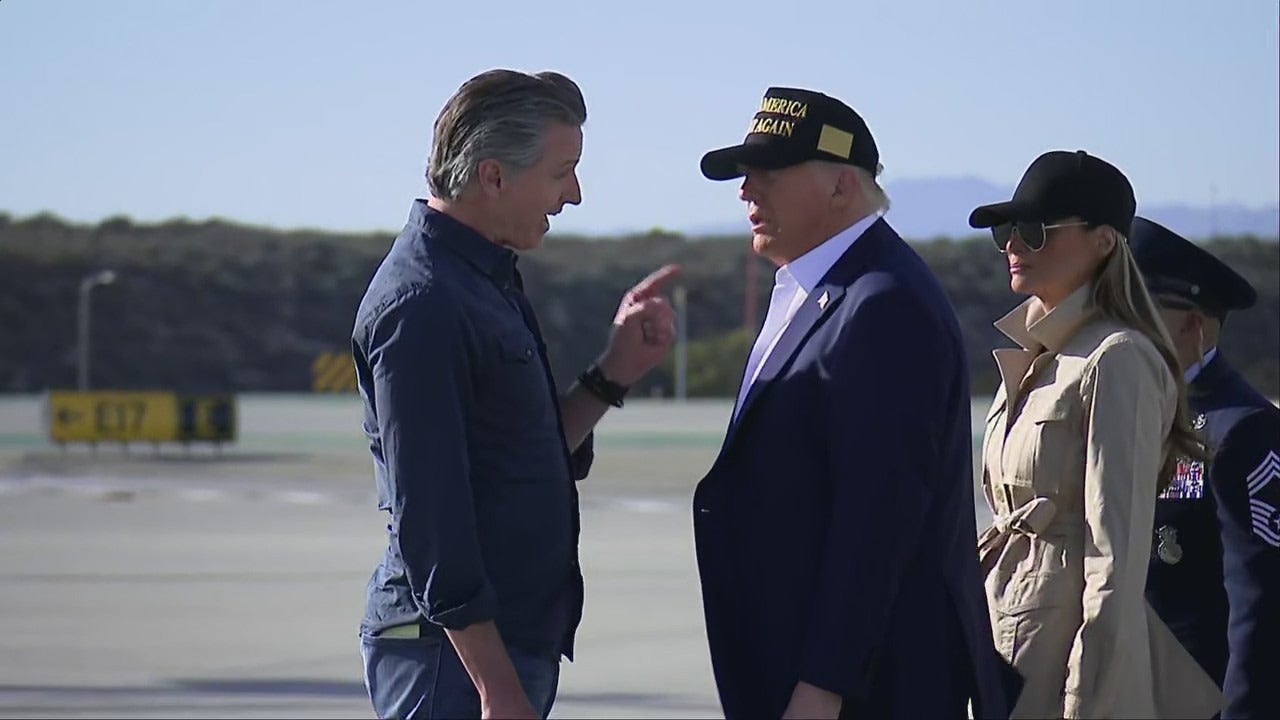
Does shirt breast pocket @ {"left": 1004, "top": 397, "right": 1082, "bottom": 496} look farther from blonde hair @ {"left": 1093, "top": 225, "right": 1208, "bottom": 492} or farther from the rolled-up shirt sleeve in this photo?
the rolled-up shirt sleeve

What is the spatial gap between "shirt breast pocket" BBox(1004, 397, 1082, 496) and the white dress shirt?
0.47 metres

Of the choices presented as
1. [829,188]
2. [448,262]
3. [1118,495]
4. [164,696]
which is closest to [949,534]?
[1118,495]

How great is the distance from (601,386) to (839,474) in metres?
0.82

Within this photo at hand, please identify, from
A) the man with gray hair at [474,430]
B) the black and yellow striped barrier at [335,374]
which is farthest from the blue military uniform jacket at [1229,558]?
the black and yellow striped barrier at [335,374]

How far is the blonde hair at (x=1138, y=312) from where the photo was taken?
366cm

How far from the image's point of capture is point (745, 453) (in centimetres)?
341

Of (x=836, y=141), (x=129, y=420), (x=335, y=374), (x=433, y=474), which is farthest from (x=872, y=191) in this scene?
(x=335, y=374)

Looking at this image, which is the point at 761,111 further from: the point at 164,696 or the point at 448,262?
the point at 164,696

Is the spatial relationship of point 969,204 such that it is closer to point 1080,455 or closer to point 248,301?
point 1080,455

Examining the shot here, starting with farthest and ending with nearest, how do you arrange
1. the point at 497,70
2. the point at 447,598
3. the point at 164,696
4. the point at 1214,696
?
the point at 164,696, the point at 1214,696, the point at 497,70, the point at 447,598

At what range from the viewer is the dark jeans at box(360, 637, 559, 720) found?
3303 mm

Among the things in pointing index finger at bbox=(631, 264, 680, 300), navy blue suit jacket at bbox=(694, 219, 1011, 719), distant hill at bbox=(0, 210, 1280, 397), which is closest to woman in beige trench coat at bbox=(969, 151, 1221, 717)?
navy blue suit jacket at bbox=(694, 219, 1011, 719)

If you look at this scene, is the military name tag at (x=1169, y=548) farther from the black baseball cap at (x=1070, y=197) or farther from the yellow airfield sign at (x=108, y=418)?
the yellow airfield sign at (x=108, y=418)

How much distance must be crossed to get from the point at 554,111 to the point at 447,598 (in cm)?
84
